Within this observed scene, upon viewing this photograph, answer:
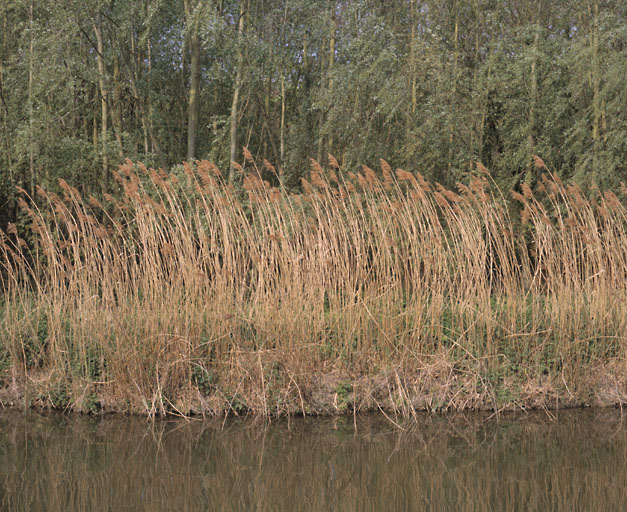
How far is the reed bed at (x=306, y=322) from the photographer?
4707mm

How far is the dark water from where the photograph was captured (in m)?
3.33

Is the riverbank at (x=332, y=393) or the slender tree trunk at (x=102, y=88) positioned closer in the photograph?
the riverbank at (x=332, y=393)

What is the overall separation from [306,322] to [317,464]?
1191mm

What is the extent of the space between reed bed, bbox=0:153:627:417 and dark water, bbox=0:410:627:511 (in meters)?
0.23

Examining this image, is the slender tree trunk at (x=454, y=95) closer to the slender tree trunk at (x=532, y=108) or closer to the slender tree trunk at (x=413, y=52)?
the slender tree trunk at (x=413, y=52)

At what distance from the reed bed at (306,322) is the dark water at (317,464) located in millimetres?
230

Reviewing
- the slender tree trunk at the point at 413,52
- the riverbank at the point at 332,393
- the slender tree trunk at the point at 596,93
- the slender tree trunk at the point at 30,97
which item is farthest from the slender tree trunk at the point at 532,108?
the slender tree trunk at the point at 30,97

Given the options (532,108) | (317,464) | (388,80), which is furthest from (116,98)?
(317,464)

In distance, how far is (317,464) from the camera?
12.4ft

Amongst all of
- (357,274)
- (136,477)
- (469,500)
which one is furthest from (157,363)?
(469,500)

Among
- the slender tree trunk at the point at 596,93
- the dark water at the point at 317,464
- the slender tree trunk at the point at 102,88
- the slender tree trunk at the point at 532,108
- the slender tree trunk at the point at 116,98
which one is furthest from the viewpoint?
the slender tree trunk at the point at 116,98

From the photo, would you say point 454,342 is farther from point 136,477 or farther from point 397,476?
point 136,477

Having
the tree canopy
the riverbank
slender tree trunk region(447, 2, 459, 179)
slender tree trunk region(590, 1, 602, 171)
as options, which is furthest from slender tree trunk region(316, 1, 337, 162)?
the riverbank

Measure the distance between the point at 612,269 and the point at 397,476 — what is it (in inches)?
96.8
